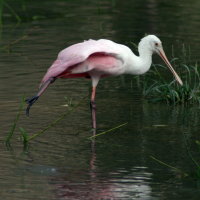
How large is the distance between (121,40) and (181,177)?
7469 millimetres

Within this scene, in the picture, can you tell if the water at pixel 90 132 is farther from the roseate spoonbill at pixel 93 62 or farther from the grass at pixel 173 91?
the roseate spoonbill at pixel 93 62

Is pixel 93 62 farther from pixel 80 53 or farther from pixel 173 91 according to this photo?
pixel 173 91

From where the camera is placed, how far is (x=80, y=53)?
10.5 m

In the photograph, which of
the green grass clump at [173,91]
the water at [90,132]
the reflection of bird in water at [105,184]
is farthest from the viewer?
the green grass clump at [173,91]

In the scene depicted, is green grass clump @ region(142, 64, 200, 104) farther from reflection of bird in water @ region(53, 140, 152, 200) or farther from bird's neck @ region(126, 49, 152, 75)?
reflection of bird in water @ region(53, 140, 152, 200)

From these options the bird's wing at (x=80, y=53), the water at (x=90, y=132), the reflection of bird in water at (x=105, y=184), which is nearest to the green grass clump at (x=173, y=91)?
the water at (x=90, y=132)

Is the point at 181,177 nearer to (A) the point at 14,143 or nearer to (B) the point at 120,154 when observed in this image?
(B) the point at 120,154

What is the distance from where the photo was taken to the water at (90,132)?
855cm

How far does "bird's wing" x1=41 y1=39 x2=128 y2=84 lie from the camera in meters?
10.5

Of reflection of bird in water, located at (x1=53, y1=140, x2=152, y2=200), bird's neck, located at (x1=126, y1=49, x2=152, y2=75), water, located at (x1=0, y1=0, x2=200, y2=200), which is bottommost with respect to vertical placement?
reflection of bird in water, located at (x1=53, y1=140, x2=152, y2=200)

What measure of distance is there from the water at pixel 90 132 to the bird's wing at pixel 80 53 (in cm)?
73

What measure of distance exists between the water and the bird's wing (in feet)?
2.38

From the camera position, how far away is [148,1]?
2067cm

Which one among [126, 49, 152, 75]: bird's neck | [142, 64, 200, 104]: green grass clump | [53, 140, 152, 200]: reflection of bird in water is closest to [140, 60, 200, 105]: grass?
[142, 64, 200, 104]: green grass clump
